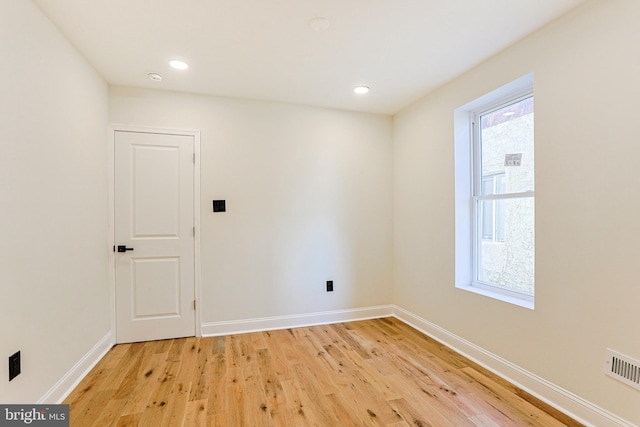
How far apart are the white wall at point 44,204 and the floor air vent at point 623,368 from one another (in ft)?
10.5

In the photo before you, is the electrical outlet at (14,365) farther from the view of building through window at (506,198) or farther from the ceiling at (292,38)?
the view of building through window at (506,198)

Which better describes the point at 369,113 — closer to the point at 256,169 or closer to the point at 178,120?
the point at 256,169

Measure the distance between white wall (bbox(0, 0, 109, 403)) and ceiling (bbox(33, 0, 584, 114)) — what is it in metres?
0.29

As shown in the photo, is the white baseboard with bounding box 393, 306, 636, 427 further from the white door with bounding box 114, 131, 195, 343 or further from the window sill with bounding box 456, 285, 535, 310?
the white door with bounding box 114, 131, 195, 343

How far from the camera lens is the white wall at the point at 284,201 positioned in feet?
10.1

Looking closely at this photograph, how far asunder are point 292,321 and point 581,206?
2.73 m

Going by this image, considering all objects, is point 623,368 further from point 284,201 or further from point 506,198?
point 284,201

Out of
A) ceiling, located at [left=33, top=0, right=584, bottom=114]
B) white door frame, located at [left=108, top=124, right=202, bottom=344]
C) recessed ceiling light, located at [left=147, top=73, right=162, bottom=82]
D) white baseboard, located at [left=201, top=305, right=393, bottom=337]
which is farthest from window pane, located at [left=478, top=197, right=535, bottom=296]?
recessed ceiling light, located at [left=147, top=73, right=162, bottom=82]

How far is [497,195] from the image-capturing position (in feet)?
8.27

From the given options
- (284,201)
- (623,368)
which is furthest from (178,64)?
(623,368)

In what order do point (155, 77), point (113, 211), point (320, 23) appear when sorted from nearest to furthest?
point (320, 23) → point (155, 77) → point (113, 211)

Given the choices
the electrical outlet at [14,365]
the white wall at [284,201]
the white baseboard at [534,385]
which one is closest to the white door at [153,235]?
the white wall at [284,201]

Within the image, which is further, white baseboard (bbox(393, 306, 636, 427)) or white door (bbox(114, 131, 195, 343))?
white door (bbox(114, 131, 195, 343))

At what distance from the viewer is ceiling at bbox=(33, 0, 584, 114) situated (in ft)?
5.94
